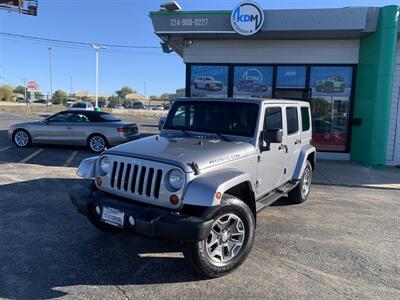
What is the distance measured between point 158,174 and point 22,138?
10.4 metres

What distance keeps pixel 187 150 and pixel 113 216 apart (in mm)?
1086

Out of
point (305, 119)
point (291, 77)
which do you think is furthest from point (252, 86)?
point (305, 119)

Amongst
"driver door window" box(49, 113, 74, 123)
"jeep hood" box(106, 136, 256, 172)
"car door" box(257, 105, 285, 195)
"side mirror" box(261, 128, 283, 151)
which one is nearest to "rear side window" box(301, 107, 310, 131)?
"car door" box(257, 105, 285, 195)

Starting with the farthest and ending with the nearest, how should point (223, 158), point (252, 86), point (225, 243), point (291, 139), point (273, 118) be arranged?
point (252, 86) → point (291, 139) → point (273, 118) → point (223, 158) → point (225, 243)

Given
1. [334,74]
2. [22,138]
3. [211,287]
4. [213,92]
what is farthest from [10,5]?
[211,287]

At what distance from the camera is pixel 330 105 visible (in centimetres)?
1239

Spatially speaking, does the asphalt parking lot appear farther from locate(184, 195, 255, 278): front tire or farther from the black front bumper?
the black front bumper

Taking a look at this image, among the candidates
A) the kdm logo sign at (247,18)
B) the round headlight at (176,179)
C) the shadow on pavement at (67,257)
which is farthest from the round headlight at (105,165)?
the kdm logo sign at (247,18)

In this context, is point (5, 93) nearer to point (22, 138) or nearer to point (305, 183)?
point (22, 138)

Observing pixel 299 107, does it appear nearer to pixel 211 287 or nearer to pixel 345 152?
pixel 211 287

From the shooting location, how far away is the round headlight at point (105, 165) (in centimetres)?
412

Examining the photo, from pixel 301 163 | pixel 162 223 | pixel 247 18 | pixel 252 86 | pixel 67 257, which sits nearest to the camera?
pixel 162 223

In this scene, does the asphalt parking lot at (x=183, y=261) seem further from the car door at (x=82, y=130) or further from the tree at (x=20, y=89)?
the tree at (x=20, y=89)

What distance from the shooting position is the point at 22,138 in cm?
1237
